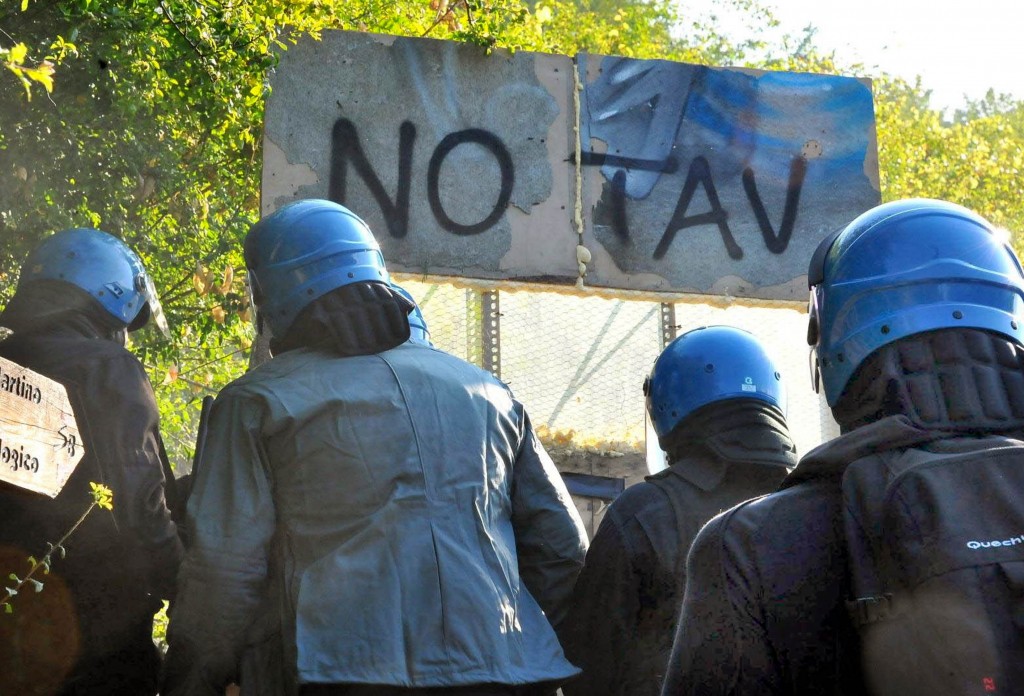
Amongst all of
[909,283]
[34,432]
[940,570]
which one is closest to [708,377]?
[909,283]

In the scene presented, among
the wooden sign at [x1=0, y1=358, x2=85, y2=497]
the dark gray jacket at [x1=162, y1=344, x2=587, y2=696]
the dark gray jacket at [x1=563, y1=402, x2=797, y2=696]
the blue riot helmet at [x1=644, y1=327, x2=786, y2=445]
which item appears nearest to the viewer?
the wooden sign at [x1=0, y1=358, x2=85, y2=497]

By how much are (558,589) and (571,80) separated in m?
3.27

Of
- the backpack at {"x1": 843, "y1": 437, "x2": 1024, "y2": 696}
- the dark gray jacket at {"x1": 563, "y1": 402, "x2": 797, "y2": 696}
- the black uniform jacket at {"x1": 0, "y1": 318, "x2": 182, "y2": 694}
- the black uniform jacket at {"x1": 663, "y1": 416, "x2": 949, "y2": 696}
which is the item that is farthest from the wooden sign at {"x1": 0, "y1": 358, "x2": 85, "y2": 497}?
the backpack at {"x1": 843, "y1": 437, "x2": 1024, "y2": 696}

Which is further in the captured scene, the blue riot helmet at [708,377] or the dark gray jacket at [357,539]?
the blue riot helmet at [708,377]

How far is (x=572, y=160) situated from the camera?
247 inches

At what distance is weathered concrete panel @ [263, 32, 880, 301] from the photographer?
19.6 ft

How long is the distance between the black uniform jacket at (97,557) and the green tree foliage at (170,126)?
119cm

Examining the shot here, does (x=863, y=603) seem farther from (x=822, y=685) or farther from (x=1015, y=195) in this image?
(x=1015, y=195)

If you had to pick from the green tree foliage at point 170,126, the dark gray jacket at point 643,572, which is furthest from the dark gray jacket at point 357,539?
the green tree foliage at point 170,126

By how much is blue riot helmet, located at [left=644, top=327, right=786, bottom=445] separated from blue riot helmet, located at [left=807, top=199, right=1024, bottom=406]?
5.92ft

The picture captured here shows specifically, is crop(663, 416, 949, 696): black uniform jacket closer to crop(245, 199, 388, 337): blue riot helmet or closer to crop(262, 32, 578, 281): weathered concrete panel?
crop(245, 199, 388, 337): blue riot helmet

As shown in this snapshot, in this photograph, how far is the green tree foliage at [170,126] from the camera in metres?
5.87

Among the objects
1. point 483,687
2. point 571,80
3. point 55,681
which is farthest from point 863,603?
point 571,80

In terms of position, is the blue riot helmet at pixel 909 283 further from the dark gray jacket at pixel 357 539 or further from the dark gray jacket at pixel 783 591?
the dark gray jacket at pixel 357 539
